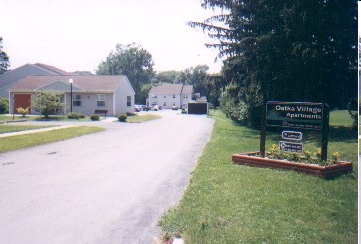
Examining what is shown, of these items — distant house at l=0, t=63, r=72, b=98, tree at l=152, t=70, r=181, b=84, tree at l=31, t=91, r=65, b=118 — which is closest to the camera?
tree at l=31, t=91, r=65, b=118

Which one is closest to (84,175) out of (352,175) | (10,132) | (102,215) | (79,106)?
(102,215)

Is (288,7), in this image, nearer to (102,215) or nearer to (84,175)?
(84,175)

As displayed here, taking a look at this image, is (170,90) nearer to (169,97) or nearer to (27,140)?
(169,97)

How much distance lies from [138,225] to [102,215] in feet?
2.71

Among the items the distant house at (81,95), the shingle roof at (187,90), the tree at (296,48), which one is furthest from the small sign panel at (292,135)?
the shingle roof at (187,90)

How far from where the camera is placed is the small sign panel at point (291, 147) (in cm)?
932

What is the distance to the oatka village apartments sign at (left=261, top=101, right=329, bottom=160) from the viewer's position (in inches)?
346

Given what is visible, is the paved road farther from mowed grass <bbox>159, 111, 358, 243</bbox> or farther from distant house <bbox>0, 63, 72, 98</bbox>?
distant house <bbox>0, 63, 72, 98</bbox>

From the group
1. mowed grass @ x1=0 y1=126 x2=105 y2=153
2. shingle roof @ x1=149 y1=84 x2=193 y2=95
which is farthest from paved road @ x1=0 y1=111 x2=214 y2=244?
shingle roof @ x1=149 y1=84 x2=193 y2=95

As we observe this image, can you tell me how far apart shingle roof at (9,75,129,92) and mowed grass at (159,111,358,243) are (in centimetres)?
3152

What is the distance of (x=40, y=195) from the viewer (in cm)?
686

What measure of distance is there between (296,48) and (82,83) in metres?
29.2

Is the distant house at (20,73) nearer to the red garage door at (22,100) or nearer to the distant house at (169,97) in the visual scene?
the red garage door at (22,100)

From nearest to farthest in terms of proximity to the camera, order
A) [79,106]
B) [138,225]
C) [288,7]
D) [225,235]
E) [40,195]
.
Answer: [225,235] → [138,225] → [40,195] → [288,7] → [79,106]
